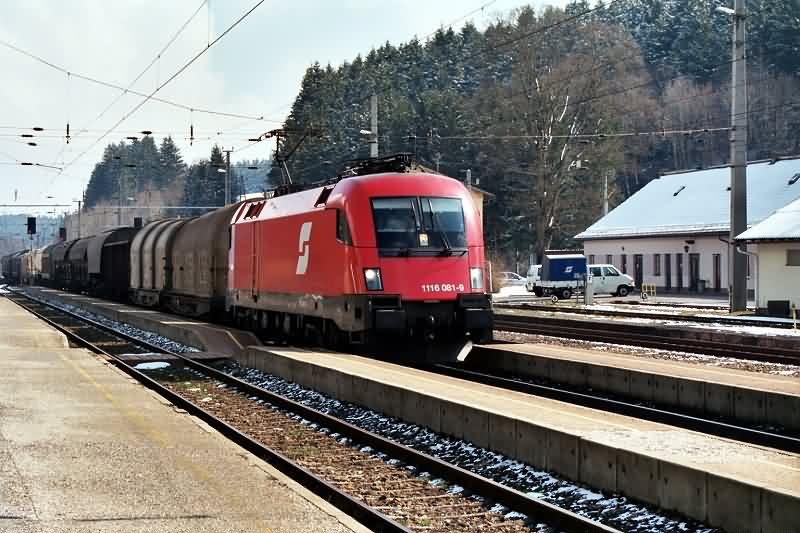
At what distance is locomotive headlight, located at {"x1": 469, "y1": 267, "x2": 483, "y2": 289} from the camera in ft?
62.1

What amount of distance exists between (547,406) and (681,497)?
13.1 ft

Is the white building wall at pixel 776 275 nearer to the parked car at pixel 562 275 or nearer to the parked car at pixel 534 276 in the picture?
the parked car at pixel 562 275

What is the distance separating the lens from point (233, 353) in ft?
79.6

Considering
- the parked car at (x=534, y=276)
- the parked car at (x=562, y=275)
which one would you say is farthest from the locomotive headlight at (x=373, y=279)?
the parked car at (x=534, y=276)

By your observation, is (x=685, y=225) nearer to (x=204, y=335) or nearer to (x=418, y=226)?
(x=204, y=335)

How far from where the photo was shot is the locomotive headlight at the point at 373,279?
18094 mm

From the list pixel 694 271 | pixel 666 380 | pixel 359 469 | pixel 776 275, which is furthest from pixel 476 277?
pixel 694 271

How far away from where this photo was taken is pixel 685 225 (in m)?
56.2

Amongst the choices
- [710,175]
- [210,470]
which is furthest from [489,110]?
[210,470]

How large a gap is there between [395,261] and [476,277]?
1.60 metres

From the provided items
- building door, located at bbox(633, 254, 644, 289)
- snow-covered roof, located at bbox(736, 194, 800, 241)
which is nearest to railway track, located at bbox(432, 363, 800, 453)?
snow-covered roof, located at bbox(736, 194, 800, 241)

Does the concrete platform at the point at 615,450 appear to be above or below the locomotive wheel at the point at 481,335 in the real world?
below

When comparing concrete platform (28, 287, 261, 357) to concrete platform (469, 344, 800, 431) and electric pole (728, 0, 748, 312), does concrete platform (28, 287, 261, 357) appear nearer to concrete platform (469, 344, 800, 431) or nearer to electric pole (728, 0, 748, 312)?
concrete platform (469, 344, 800, 431)

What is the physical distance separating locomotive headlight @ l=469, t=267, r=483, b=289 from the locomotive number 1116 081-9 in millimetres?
245
